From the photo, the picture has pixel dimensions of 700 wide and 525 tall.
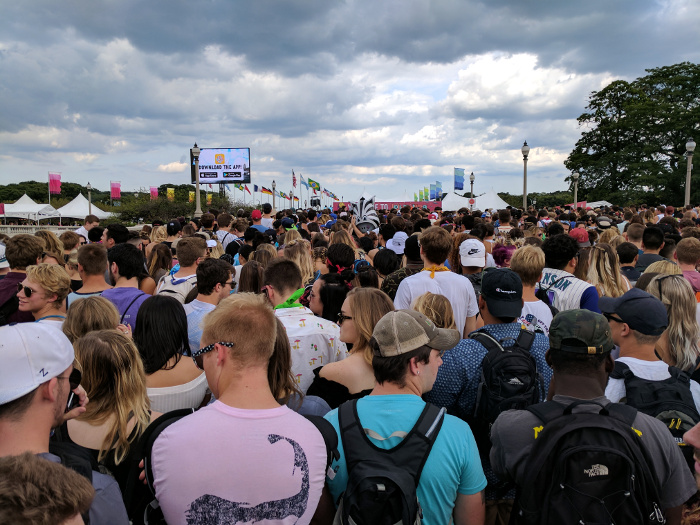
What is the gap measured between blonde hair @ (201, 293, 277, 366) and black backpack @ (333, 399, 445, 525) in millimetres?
521

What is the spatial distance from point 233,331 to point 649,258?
659cm

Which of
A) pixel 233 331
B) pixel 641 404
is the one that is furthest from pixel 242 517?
pixel 641 404

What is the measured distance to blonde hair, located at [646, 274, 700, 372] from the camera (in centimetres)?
348

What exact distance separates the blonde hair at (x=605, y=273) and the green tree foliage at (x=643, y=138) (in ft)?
134

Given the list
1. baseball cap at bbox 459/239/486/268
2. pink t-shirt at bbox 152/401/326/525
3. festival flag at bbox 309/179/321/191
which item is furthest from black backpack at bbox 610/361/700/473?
festival flag at bbox 309/179/321/191

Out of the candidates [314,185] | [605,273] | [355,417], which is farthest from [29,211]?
[355,417]

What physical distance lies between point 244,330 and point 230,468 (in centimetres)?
59

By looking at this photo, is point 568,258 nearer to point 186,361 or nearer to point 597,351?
point 597,351

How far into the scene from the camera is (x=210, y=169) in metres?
36.2

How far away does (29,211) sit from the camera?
49.7 m

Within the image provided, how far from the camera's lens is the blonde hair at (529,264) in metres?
4.32

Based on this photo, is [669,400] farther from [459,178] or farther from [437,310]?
[459,178]

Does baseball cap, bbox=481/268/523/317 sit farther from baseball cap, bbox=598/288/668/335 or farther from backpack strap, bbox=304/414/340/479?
backpack strap, bbox=304/414/340/479

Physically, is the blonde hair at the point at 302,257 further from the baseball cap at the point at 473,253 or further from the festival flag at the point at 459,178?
the festival flag at the point at 459,178
